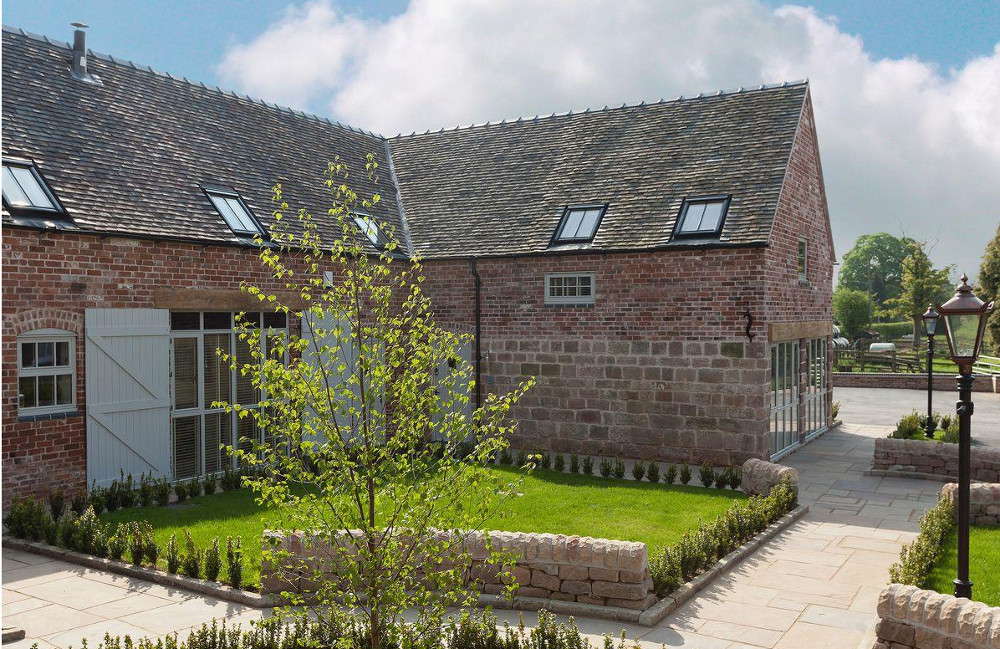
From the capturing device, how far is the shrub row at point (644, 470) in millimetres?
13945

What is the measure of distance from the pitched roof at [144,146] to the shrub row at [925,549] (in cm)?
1189

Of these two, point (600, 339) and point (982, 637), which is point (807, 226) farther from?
point (982, 637)

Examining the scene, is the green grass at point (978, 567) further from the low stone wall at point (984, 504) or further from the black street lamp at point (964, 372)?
the black street lamp at point (964, 372)

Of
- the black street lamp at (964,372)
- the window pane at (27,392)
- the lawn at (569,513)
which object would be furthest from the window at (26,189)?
the black street lamp at (964,372)

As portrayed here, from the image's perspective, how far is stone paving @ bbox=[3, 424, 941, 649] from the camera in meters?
7.67

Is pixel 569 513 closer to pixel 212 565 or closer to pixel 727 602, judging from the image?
pixel 727 602

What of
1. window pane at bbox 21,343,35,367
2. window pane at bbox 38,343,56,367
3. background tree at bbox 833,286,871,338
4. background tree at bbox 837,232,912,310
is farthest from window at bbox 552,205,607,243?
background tree at bbox 837,232,912,310

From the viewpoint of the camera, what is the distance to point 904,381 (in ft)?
108

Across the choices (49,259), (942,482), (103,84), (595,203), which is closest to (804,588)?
(942,482)

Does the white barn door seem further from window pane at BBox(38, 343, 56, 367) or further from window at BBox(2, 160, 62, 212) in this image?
window at BBox(2, 160, 62, 212)

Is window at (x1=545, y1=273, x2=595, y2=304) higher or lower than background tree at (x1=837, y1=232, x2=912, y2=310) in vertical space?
lower

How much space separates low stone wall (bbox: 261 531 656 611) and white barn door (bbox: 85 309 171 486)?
18.3 ft

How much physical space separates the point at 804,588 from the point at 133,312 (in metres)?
10.9

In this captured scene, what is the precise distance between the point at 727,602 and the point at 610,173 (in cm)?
1160
